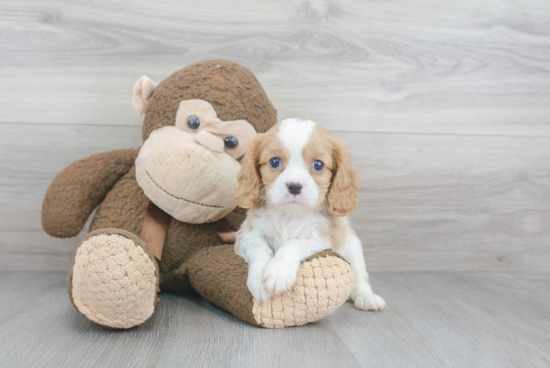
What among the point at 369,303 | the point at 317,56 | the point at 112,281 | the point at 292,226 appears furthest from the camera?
the point at 317,56

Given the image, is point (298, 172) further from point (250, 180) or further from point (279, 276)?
point (279, 276)

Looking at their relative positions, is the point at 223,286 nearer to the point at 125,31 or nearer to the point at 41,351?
the point at 41,351

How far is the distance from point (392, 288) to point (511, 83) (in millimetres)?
1005

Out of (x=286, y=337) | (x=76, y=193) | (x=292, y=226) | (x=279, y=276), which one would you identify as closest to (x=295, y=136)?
(x=292, y=226)

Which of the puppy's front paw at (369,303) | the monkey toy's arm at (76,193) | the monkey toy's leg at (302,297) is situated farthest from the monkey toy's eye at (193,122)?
the puppy's front paw at (369,303)

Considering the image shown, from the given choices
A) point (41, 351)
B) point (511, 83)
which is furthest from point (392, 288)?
point (41, 351)

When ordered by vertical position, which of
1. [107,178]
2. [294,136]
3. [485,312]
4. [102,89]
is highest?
[294,136]

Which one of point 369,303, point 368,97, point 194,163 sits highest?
point 368,97

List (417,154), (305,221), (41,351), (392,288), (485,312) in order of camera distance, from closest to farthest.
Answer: (41,351)
(305,221)
(485,312)
(392,288)
(417,154)

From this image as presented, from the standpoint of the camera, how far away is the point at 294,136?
1.08 meters

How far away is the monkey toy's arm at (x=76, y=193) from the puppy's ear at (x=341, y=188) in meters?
0.72

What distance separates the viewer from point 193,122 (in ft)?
4.01

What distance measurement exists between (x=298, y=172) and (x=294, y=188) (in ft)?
0.18

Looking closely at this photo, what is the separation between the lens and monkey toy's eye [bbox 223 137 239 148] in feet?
4.08
